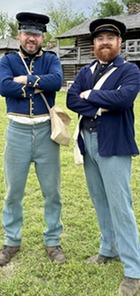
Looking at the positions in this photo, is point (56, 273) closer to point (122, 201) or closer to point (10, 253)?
point (10, 253)

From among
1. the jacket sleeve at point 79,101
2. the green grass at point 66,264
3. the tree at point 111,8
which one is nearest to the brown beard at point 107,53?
the jacket sleeve at point 79,101

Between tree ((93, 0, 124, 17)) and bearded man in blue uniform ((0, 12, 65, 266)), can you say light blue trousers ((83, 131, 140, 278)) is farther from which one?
tree ((93, 0, 124, 17))

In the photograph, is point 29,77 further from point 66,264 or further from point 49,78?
point 66,264

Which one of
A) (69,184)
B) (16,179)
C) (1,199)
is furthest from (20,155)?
(69,184)

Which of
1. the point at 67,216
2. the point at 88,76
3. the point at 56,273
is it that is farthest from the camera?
the point at 67,216

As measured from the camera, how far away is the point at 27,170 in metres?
3.22

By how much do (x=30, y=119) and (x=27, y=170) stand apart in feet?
1.51

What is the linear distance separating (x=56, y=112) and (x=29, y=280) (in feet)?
4.41

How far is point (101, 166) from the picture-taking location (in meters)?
2.77

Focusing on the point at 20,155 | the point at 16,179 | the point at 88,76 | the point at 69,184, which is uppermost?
the point at 88,76

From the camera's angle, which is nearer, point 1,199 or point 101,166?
point 101,166

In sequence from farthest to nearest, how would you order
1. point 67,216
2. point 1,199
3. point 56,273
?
point 1,199
point 67,216
point 56,273

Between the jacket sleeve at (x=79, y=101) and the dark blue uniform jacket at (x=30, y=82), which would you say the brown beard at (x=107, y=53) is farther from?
the dark blue uniform jacket at (x=30, y=82)

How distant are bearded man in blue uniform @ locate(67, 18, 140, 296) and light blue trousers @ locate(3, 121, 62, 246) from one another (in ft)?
1.25
